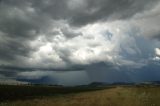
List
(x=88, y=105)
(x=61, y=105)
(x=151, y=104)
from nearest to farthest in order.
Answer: (x=151, y=104)
(x=88, y=105)
(x=61, y=105)

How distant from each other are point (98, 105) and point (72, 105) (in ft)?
16.4

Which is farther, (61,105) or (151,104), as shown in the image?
(61,105)

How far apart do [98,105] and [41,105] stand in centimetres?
1002

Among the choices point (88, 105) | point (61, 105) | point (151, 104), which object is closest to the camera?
point (151, 104)

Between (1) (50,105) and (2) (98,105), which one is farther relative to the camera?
(1) (50,105)

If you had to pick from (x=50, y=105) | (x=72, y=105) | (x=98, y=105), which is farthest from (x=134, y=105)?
(x=50, y=105)

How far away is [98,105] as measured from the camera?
4147 cm

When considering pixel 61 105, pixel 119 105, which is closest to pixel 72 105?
pixel 61 105

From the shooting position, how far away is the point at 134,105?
40.2 metres

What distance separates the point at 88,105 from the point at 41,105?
8277 millimetres

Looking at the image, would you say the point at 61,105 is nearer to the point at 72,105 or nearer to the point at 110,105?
the point at 72,105

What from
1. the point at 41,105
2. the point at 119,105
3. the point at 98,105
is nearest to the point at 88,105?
the point at 98,105

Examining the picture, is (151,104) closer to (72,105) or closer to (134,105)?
(134,105)

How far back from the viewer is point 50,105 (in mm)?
45281
